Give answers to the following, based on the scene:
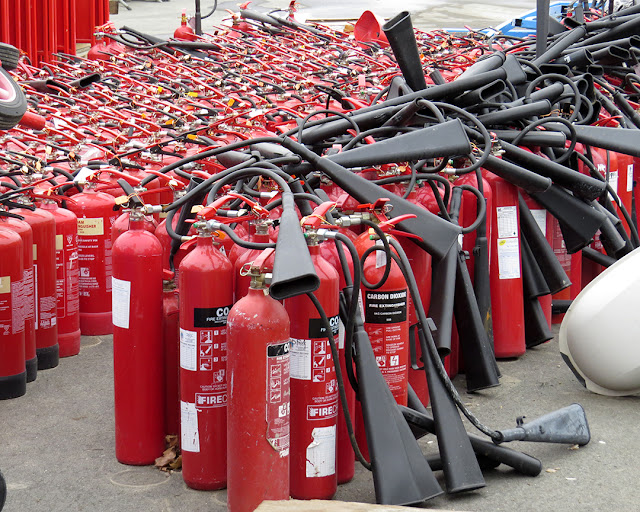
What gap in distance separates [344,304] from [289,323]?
290 millimetres

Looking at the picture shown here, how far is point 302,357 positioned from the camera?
2.84 m

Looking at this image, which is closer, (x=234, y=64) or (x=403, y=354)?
(x=403, y=354)

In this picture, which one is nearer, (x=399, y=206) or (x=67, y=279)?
(x=399, y=206)

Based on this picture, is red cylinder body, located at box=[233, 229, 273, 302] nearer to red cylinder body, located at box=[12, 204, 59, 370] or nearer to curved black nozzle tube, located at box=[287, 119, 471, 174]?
curved black nozzle tube, located at box=[287, 119, 471, 174]

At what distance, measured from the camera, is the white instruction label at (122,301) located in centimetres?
309

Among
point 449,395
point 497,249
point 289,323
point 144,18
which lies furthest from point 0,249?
point 144,18

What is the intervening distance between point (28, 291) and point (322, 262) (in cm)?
162

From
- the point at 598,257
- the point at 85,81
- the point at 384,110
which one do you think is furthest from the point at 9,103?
the point at 85,81

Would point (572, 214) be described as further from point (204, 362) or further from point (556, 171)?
point (204, 362)

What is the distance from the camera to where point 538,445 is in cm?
339

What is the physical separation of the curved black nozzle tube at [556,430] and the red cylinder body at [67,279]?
2239 mm

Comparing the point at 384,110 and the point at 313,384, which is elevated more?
the point at 384,110

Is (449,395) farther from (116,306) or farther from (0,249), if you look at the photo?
(0,249)

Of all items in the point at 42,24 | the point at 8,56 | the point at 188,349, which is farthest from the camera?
the point at 42,24
